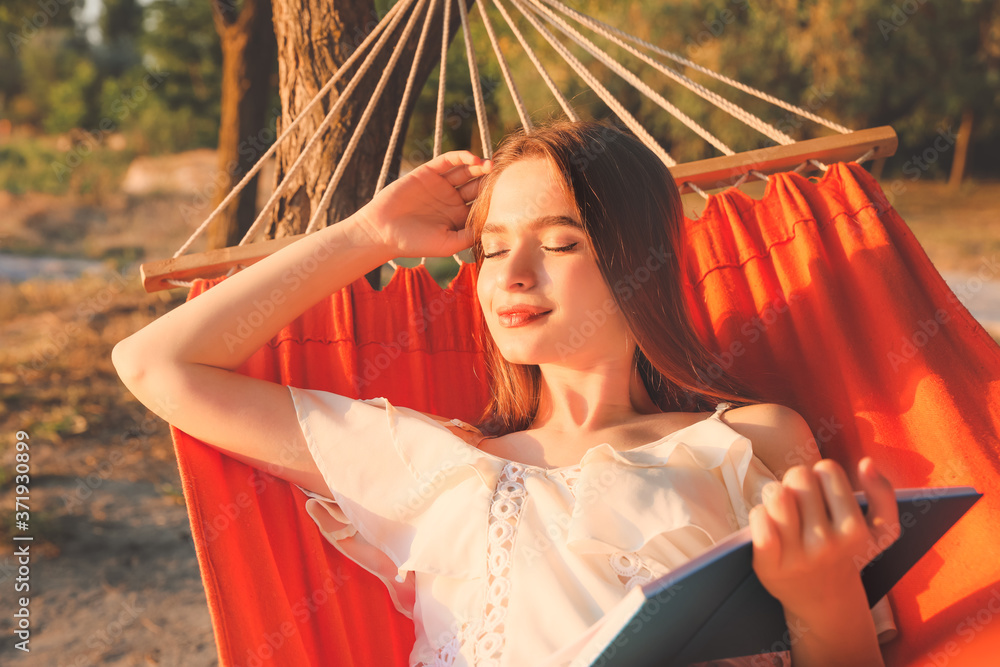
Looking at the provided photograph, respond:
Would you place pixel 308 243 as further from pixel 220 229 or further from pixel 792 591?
pixel 220 229

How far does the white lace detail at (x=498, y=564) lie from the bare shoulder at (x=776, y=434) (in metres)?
0.40

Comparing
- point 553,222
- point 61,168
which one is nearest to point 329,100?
point 553,222

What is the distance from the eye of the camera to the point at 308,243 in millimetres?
1571

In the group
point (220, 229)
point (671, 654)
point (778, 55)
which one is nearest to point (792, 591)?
point (671, 654)

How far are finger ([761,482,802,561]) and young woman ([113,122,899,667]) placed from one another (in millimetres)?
213

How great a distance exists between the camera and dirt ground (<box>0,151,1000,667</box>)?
271 cm

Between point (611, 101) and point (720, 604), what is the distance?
4.95ft

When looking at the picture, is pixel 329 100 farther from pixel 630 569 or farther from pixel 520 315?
pixel 630 569

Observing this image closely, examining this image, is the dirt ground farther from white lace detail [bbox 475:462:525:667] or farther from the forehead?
the forehead

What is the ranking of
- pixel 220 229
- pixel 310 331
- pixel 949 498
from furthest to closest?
1. pixel 220 229
2. pixel 310 331
3. pixel 949 498

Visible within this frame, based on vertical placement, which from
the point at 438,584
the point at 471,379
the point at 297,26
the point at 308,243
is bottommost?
the point at 438,584

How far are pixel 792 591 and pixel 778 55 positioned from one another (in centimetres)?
1122

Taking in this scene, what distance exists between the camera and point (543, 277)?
1362 millimetres

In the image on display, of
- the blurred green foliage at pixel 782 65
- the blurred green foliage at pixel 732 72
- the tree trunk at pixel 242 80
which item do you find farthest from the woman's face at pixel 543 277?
the blurred green foliage at pixel 782 65
